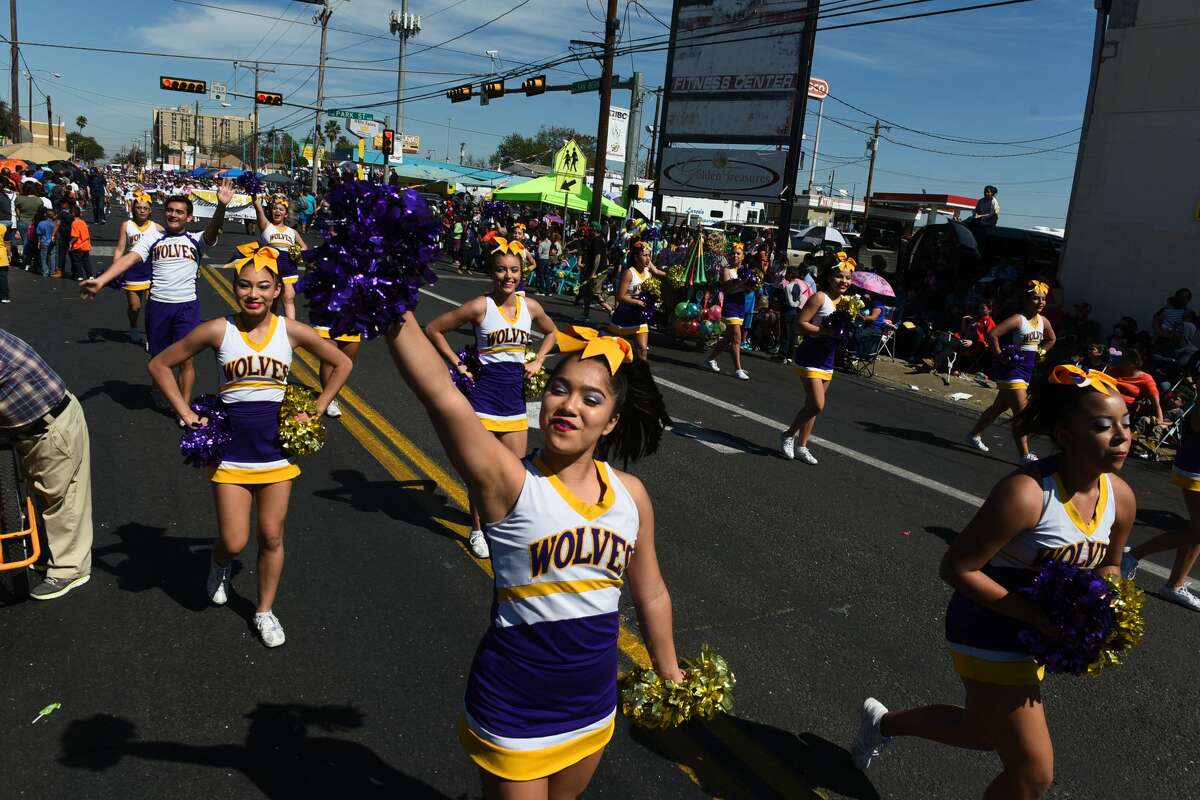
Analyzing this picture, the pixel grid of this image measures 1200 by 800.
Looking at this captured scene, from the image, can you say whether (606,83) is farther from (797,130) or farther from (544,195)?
(797,130)

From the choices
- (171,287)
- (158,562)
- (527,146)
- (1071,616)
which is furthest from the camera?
(527,146)

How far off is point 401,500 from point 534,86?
86.2 feet

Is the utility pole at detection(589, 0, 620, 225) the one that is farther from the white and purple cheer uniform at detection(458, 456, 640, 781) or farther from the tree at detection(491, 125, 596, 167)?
the tree at detection(491, 125, 596, 167)

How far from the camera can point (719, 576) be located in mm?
5406

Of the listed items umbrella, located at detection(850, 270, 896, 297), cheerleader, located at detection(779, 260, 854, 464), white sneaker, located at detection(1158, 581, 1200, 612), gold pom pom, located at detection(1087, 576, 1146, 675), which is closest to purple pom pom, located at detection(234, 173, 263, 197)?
cheerleader, located at detection(779, 260, 854, 464)

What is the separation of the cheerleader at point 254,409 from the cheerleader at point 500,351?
1304mm

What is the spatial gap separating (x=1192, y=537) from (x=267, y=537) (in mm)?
5560

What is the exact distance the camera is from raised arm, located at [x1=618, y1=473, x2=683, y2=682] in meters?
2.47

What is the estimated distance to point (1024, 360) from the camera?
28.5 feet

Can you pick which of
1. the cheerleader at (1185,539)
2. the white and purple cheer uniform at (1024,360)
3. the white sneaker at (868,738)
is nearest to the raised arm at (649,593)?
the white sneaker at (868,738)

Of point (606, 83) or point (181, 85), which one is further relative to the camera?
point (181, 85)

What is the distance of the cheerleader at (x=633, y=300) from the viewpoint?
11.0 meters

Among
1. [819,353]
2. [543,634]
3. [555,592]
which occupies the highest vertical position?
[819,353]

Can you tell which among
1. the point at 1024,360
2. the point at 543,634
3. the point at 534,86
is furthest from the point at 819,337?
the point at 534,86
